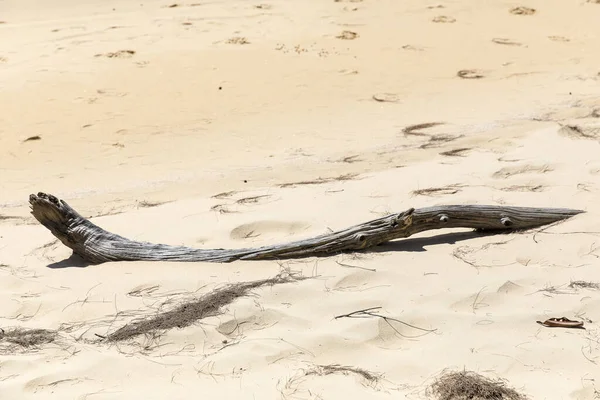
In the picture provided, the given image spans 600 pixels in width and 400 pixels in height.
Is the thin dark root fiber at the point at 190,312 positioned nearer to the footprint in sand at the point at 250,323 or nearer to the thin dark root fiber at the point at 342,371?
A: the footprint in sand at the point at 250,323

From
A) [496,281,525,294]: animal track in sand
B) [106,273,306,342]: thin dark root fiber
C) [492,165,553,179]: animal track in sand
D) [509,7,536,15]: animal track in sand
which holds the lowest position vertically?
[509,7,536,15]: animal track in sand

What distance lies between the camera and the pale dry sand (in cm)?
321

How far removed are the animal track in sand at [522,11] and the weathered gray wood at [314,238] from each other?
→ 7.33 m

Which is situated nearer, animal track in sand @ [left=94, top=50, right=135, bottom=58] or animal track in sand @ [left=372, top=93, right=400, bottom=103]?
animal track in sand @ [left=372, top=93, right=400, bottom=103]

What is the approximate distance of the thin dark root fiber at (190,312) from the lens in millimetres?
3451

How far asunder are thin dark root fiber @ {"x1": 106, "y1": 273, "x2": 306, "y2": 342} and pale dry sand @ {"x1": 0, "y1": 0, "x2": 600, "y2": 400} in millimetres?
69

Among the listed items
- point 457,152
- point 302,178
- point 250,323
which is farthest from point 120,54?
point 250,323

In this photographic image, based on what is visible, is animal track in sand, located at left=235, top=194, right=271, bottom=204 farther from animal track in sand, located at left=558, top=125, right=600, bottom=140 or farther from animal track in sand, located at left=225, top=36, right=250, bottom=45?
animal track in sand, located at left=225, top=36, right=250, bottom=45

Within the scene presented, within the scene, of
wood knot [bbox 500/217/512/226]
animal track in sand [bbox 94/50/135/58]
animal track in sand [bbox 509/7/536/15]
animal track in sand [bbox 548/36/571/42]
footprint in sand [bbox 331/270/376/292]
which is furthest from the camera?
animal track in sand [bbox 509/7/536/15]

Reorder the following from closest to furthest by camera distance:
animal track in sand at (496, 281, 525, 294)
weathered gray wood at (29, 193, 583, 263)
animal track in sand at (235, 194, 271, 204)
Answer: animal track in sand at (496, 281, 525, 294), weathered gray wood at (29, 193, 583, 263), animal track in sand at (235, 194, 271, 204)

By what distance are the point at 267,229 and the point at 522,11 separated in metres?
7.77

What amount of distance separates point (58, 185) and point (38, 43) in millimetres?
4514

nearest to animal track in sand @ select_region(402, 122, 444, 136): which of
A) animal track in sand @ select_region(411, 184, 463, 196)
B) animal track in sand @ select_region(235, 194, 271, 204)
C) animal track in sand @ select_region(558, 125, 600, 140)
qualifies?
animal track in sand @ select_region(558, 125, 600, 140)

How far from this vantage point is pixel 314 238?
13.7 feet
